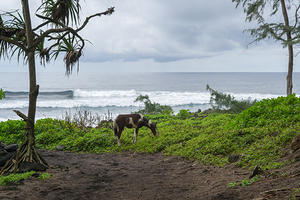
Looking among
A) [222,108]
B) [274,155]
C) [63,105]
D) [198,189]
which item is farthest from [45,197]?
[63,105]

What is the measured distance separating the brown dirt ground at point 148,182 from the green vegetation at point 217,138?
2.13 ft

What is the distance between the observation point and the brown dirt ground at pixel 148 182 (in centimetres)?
419

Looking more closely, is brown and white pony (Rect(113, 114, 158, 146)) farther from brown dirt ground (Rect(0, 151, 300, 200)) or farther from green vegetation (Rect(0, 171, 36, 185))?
green vegetation (Rect(0, 171, 36, 185))

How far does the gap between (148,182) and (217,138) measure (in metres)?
3.30

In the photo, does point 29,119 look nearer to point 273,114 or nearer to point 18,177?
point 18,177

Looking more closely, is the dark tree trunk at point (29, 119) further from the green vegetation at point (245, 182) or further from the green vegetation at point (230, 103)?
the green vegetation at point (230, 103)

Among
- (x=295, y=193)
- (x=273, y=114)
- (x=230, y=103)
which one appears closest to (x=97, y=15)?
(x=295, y=193)

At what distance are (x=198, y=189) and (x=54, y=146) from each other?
7.65 metres

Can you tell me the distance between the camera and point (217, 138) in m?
8.30

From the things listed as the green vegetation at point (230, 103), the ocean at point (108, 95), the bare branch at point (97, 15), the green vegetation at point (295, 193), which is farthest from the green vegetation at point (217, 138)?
the green vegetation at point (230, 103)

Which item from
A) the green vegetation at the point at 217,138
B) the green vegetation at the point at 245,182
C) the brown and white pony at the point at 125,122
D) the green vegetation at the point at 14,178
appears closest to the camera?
the green vegetation at the point at 245,182

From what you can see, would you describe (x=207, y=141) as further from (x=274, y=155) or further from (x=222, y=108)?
(x=222, y=108)

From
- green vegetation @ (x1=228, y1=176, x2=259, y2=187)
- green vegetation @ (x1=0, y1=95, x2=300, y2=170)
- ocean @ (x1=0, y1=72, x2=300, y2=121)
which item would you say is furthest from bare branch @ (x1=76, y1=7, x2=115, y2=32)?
ocean @ (x1=0, y1=72, x2=300, y2=121)

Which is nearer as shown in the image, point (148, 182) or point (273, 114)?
point (148, 182)
